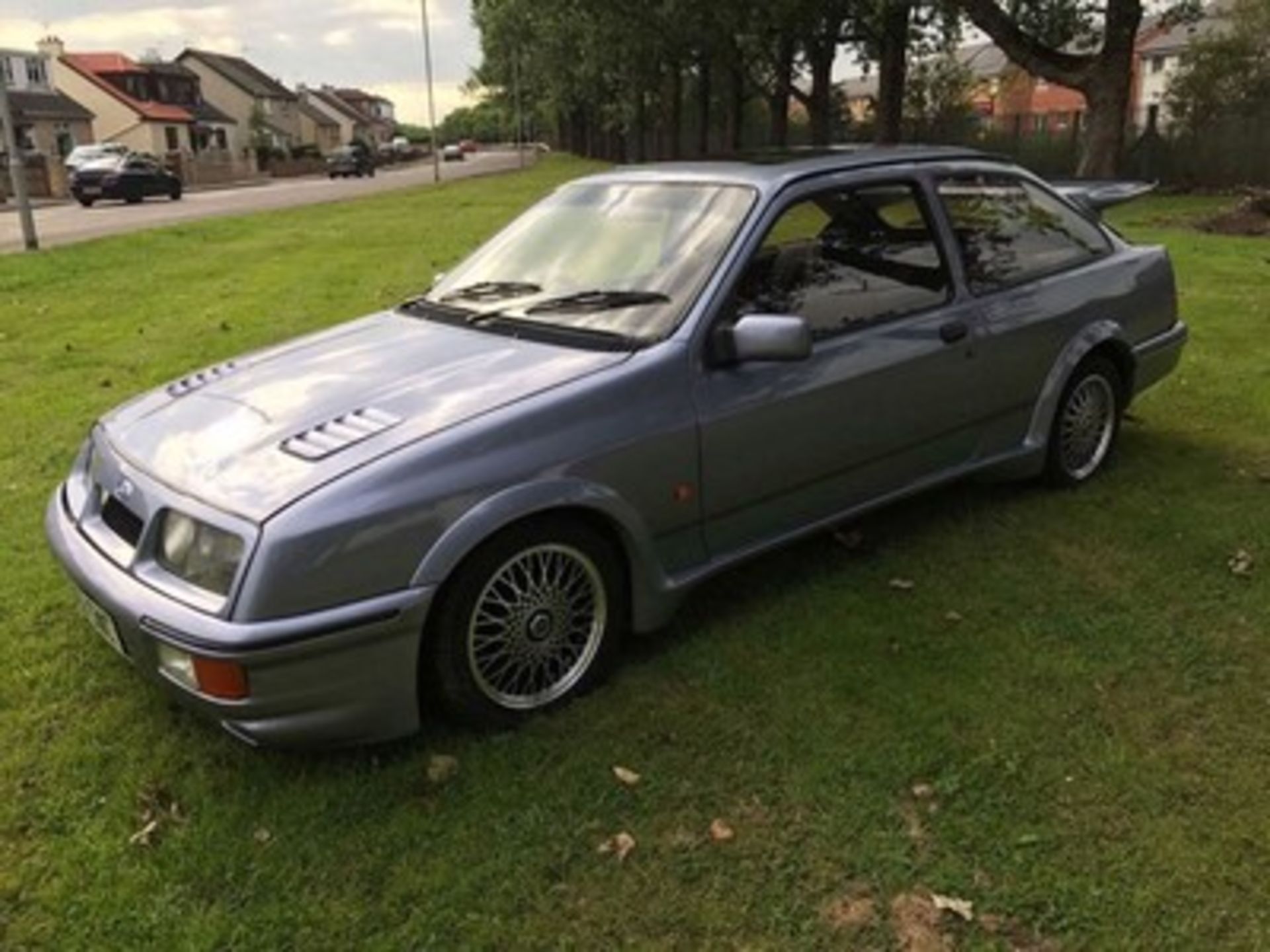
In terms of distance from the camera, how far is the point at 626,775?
10.6 feet

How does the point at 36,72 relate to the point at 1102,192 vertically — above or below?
above

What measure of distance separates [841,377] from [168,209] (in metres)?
30.1

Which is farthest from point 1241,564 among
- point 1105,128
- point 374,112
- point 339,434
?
point 374,112

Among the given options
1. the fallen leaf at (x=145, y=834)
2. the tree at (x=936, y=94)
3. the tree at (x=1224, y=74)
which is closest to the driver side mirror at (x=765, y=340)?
the fallen leaf at (x=145, y=834)

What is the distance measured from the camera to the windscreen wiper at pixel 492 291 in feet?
13.8

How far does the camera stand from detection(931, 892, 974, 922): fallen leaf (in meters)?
2.71

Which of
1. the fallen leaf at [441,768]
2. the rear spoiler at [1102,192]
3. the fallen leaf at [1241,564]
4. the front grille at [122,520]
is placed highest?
the rear spoiler at [1102,192]

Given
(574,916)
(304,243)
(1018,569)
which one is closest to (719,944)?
(574,916)

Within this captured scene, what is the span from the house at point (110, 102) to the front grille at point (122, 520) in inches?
2795

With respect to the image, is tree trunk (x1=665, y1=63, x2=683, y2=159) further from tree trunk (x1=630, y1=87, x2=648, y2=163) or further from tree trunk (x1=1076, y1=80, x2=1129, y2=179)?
tree trunk (x1=1076, y1=80, x2=1129, y2=179)

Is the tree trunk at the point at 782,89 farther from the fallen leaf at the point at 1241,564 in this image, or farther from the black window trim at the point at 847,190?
the fallen leaf at the point at 1241,564

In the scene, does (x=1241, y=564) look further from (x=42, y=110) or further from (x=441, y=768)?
(x=42, y=110)

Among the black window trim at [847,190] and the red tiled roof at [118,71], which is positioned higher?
the red tiled roof at [118,71]

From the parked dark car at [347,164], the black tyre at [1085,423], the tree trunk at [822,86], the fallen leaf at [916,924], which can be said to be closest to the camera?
the fallen leaf at [916,924]
